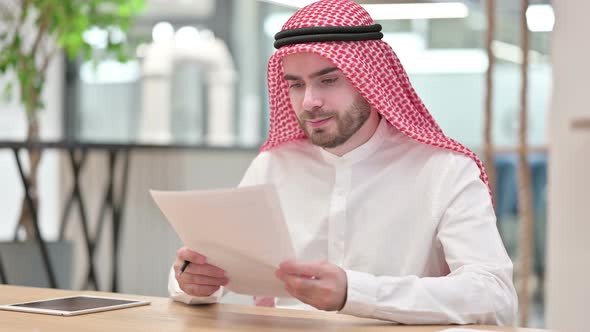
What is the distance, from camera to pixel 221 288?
2.24 m

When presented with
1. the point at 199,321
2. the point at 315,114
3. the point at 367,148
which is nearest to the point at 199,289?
the point at 199,321

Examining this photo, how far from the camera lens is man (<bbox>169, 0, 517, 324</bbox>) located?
2148 millimetres

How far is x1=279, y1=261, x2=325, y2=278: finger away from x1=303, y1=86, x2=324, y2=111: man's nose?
1.71ft

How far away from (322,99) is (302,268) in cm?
57

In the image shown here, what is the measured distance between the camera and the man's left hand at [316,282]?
1.86 metres

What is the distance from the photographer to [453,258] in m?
2.17

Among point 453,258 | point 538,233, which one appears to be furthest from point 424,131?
point 538,233

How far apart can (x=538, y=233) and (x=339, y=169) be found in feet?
9.99

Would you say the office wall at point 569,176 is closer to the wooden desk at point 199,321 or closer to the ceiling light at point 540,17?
the ceiling light at point 540,17

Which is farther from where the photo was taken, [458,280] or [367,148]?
[367,148]

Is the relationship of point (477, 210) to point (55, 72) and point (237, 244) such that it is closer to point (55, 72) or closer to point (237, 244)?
point (237, 244)

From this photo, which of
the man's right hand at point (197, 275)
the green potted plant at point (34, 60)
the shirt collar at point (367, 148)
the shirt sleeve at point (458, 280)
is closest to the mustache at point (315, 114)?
the shirt collar at point (367, 148)

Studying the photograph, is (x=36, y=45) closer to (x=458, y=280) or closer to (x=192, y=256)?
(x=192, y=256)

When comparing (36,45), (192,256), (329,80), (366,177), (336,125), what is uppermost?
(36,45)
